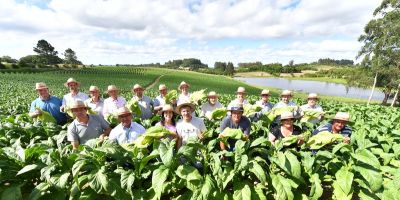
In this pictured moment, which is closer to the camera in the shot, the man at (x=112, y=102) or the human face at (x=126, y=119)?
the human face at (x=126, y=119)

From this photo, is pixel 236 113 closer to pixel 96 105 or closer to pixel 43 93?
pixel 96 105

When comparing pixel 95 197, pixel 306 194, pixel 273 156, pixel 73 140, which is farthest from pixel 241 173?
pixel 73 140

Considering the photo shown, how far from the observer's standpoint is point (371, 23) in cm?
3269

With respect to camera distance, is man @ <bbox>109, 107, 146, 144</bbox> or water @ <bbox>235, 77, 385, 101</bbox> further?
water @ <bbox>235, 77, 385, 101</bbox>

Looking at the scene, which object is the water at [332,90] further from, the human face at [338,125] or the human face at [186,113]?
the human face at [186,113]

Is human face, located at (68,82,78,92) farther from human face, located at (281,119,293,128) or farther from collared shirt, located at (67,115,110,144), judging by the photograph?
human face, located at (281,119,293,128)

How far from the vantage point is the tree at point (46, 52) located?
10105 centimetres

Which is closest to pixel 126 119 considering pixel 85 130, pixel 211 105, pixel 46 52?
pixel 85 130

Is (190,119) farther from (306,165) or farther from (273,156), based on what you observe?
(306,165)

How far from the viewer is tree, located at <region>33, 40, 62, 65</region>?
10105cm

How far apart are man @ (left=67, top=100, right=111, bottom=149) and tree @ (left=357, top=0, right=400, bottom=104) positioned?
33.1 m

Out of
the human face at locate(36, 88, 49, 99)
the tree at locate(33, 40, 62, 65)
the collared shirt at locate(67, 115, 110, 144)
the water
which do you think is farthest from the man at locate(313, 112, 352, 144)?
the tree at locate(33, 40, 62, 65)

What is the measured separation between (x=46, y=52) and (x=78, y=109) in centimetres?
11508

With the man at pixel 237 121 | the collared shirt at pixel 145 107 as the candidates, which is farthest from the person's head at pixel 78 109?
the man at pixel 237 121
